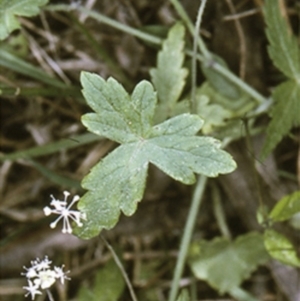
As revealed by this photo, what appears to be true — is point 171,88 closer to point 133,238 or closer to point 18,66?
point 18,66

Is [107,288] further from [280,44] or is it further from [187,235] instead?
[280,44]

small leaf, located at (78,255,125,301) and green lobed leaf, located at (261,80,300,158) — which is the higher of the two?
green lobed leaf, located at (261,80,300,158)

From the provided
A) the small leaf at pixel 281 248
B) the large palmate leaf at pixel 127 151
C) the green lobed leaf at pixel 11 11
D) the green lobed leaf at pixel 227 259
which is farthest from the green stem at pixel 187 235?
the green lobed leaf at pixel 11 11

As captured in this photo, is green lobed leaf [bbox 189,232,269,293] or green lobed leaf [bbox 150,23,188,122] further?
green lobed leaf [bbox 189,232,269,293]

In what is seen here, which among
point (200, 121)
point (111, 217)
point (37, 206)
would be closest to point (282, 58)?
point (200, 121)

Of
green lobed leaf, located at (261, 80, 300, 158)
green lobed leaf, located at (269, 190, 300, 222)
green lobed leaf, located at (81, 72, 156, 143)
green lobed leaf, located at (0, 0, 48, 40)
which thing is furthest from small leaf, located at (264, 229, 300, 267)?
green lobed leaf, located at (0, 0, 48, 40)

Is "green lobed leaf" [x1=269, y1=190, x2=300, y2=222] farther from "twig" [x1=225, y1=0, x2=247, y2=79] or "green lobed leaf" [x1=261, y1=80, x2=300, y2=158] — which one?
"twig" [x1=225, y1=0, x2=247, y2=79]
